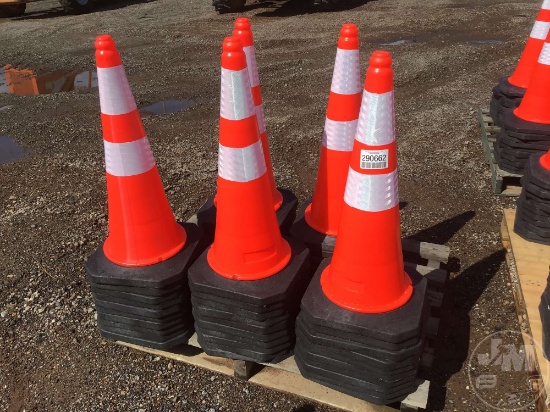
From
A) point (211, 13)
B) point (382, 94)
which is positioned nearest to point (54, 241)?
point (382, 94)

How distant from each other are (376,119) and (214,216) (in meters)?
1.41

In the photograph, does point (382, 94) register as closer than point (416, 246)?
Yes

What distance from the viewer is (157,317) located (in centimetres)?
266

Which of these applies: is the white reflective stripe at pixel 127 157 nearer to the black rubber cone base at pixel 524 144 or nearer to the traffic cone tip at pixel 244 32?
the traffic cone tip at pixel 244 32

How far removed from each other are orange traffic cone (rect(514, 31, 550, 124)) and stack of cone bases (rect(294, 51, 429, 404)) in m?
2.59

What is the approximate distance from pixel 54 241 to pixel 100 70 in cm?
234

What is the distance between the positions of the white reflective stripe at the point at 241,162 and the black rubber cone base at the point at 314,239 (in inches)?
28.1

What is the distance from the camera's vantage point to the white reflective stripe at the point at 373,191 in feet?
7.30

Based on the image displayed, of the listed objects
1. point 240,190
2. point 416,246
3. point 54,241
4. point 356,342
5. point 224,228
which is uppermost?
point 240,190

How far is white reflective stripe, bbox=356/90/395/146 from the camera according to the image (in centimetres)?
208

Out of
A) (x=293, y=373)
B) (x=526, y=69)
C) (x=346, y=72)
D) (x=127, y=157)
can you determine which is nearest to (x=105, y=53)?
(x=127, y=157)

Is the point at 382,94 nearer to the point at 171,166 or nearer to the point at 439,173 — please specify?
the point at 439,173

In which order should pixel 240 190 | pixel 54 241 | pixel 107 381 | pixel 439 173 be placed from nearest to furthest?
1. pixel 240 190
2. pixel 107 381
3. pixel 54 241
4. pixel 439 173

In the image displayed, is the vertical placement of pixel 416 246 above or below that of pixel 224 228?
below
